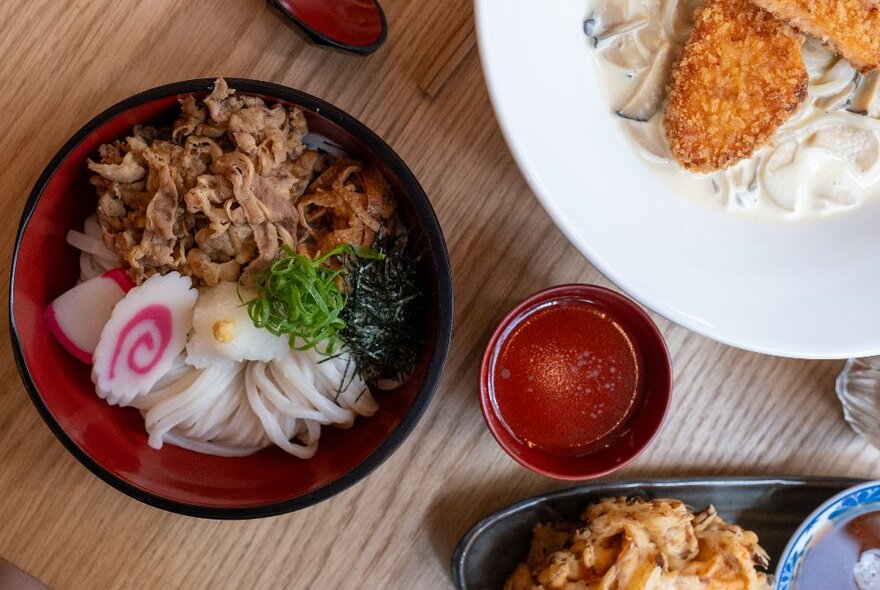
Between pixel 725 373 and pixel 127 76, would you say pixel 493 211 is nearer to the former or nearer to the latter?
pixel 725 373

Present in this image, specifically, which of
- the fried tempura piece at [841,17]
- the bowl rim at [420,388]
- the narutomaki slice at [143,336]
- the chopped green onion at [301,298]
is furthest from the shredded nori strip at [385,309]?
the fried tempura piece at [841,17]

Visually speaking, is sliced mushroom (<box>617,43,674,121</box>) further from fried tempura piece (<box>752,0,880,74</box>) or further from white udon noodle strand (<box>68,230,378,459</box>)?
white udon noodle strand (<box>68,230,378,459</box>)

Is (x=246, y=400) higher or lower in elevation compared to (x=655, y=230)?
lower

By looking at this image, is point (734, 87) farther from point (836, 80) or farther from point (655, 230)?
point (655, 230)

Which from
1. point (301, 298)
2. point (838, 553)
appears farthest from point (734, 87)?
point (838, 553)

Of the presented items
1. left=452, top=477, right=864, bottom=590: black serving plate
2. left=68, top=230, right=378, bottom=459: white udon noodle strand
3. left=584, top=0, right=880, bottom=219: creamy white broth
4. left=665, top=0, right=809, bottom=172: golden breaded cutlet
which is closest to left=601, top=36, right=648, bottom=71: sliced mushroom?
left=584, top=0, right=880, bottom=219: creamy white broth

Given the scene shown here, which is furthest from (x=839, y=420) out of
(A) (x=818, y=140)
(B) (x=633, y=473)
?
(A) (x=818, y=140)
